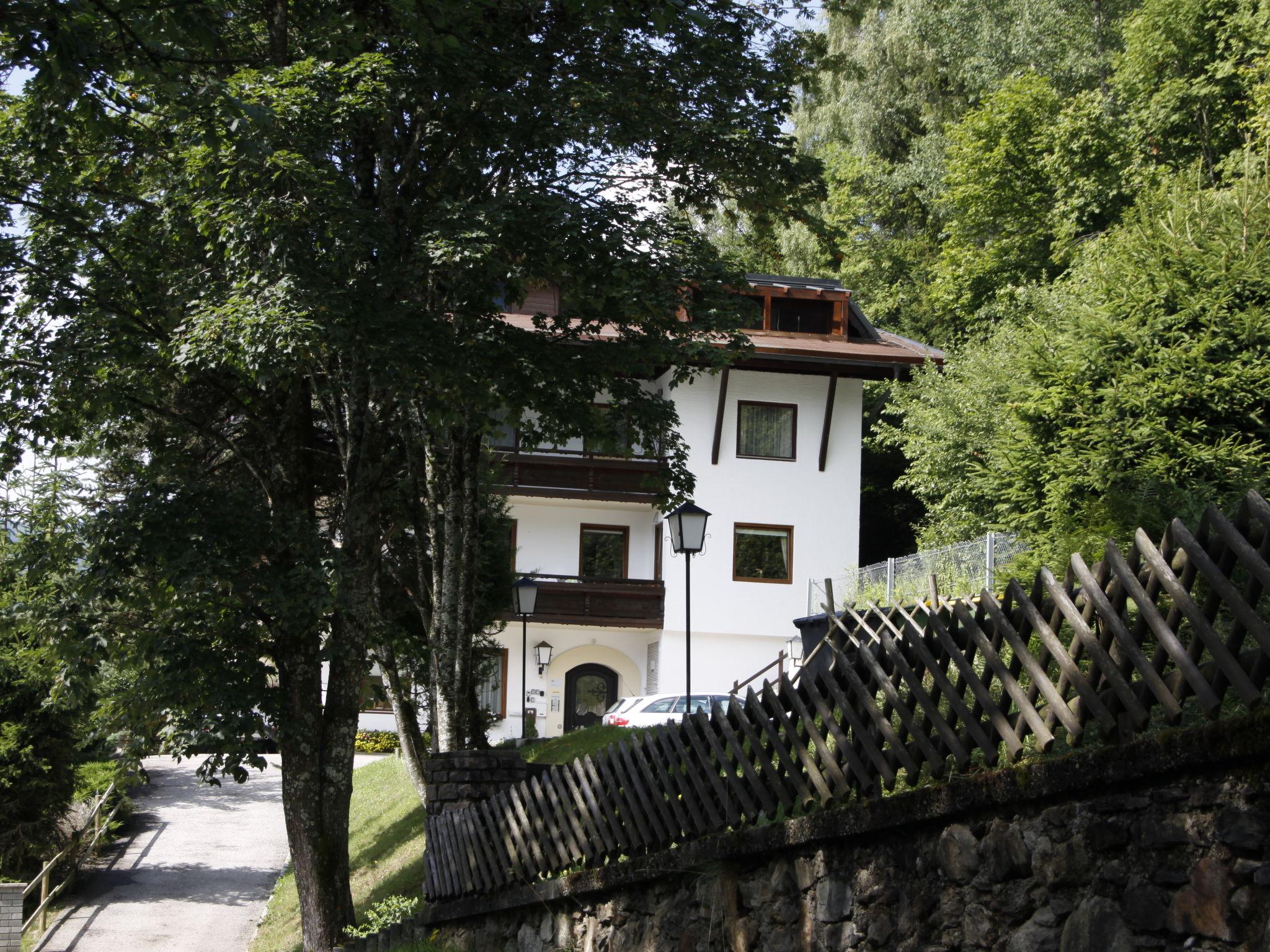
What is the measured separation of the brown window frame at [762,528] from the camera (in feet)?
106

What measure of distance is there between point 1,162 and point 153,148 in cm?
140

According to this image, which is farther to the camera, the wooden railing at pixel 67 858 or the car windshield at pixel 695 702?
the car windshield at pixel 695 702

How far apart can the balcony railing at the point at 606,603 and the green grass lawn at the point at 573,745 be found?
7.06m

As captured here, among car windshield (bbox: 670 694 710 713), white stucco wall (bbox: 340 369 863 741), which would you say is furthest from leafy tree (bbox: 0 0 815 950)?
white stucco wall (bbox: 340 369 863 741)

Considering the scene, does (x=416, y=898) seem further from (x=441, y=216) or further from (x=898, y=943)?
(x=898, y=943)

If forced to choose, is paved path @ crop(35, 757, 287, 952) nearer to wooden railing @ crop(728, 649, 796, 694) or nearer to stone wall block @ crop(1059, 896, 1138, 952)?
wooden railing @ crop(728, 649, 796, 694)

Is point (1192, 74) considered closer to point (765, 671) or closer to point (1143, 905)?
point (765, 671)

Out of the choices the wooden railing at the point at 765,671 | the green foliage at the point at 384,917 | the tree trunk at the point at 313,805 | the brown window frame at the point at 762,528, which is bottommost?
the green foliage at the point at 384,917

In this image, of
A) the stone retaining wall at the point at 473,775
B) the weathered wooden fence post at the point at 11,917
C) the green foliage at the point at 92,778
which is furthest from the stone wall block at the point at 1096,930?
the green foliage at the point at 92,778

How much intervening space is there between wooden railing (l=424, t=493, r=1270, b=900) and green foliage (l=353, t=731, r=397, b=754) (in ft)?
95.2

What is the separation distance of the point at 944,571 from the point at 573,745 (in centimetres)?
751

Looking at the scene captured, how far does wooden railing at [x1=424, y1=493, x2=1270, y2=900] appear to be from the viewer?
14.7 feet

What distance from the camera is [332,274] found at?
11.3m

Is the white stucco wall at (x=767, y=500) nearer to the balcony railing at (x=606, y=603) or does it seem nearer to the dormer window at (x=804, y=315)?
the balcony railing at (x=606, y=603)
